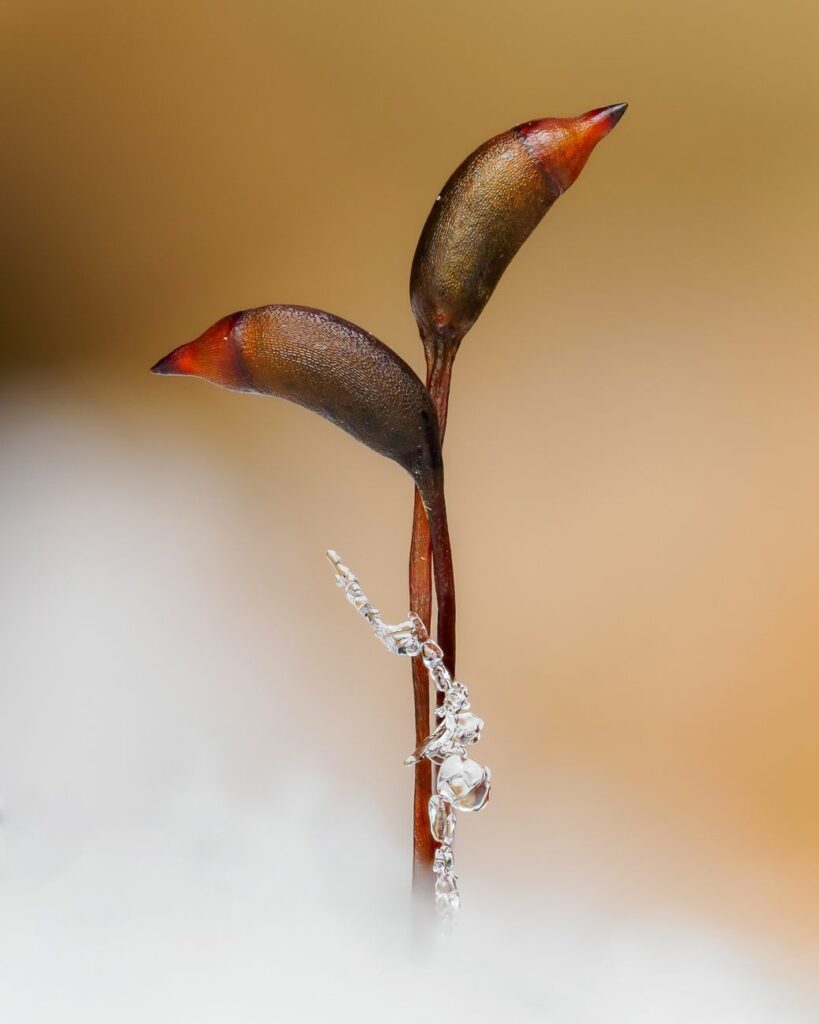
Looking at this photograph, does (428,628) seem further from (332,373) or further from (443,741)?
(332,373)

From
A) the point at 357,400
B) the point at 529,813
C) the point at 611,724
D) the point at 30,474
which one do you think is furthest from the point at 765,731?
the point at 30,474

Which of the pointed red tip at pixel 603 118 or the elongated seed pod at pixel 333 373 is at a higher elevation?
the pointed red tip at pixel 603 118

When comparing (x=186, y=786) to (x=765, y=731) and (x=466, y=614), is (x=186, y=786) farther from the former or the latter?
(x=765, y=731)

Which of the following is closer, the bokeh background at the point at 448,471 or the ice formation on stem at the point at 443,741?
the ice formation on stem at the point at 443,741

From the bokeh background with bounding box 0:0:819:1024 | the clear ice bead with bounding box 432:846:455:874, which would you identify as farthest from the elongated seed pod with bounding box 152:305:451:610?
the bokeh background with bounding box 0:0:819:1024

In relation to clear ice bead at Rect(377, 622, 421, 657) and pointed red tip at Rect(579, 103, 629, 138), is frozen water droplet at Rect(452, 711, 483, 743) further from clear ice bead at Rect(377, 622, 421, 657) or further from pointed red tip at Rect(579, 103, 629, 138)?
pointed red tip at Rect(579, 103, 629, 138)

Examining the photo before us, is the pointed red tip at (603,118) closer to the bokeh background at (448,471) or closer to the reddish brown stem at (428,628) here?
the reddish brown stem at (428,628)

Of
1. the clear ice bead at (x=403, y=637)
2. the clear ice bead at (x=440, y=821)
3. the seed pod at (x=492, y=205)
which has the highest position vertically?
the seed pod at (x=492, y=205)

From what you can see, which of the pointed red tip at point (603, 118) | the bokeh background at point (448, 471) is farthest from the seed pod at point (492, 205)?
the bokeh background at point (448, 471)
